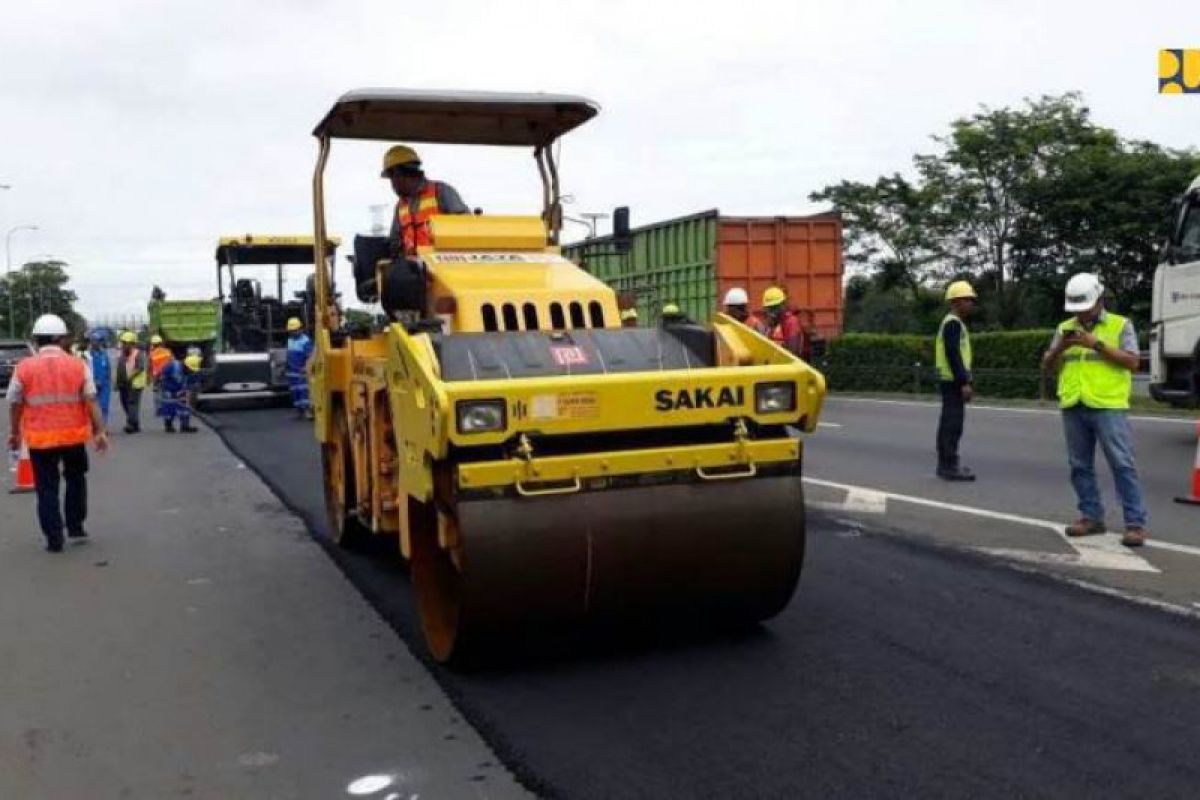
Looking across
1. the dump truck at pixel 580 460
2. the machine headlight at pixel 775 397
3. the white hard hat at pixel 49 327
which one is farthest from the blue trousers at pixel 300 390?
the machine headlight at pixel 775 397

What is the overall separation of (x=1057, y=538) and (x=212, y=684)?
508cm

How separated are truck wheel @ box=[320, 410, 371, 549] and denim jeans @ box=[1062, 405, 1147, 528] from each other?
4435mm

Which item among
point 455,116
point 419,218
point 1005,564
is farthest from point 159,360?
point 1005,564

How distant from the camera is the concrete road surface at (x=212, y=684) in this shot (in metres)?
4.32

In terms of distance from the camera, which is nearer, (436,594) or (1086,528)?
(436,594)

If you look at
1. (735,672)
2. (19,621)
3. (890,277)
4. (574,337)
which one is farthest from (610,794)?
(890,277)

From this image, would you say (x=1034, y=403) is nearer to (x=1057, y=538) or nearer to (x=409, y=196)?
(x=1057, y=538)

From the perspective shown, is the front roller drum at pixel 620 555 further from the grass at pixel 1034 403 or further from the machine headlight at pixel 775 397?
the grass at pixel 1034 403

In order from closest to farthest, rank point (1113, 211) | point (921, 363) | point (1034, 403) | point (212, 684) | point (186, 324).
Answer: point (212, 684), point (1034, 403), point (921, 363), point (186, 324), point (1113, 211)

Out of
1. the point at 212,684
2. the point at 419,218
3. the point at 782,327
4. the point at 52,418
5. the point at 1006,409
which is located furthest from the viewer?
the point at 1006,409

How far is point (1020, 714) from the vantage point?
4551 millimetres

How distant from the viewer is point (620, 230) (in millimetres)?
7711

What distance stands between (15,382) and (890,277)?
97.3 feet

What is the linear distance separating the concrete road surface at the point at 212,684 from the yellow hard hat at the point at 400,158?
2.46m
